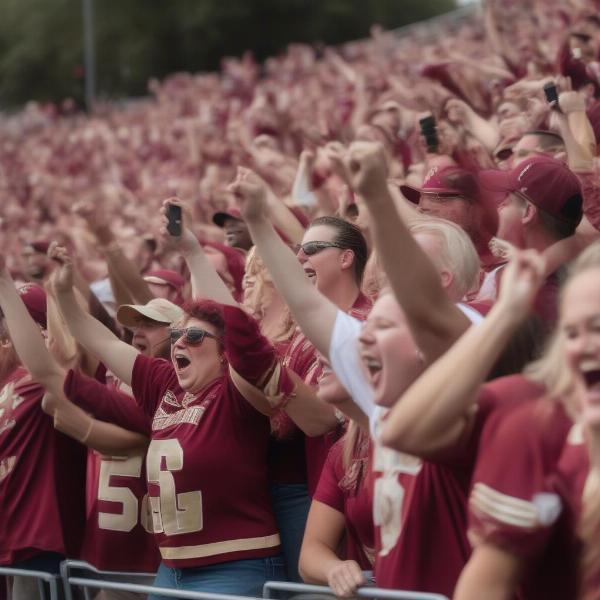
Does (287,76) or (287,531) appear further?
(287,76)

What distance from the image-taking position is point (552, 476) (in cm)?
275

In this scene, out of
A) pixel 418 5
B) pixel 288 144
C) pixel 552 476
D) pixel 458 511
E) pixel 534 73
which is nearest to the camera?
pixel 552 476

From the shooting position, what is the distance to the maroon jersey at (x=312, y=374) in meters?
4.68

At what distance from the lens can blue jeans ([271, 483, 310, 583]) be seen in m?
4.90

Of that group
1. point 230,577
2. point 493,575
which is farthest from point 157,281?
point 493,575

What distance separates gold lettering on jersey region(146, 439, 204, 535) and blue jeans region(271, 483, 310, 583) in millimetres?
347

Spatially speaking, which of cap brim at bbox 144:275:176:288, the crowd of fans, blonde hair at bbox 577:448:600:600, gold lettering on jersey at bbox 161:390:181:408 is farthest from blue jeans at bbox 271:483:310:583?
blonde hair at bbox 577:448:600:600

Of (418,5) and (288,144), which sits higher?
(418,5)

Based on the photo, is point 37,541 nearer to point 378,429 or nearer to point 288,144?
point 378,429

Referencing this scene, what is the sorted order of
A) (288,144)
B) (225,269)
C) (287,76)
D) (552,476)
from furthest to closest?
(287,76), (288,144), (225,269), (552,476)

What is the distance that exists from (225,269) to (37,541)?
5.10 feet

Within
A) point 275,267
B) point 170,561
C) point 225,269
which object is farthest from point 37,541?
point 275,267

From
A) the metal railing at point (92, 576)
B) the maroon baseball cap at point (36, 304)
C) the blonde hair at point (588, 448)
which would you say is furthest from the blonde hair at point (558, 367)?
the maroon baseball cap at point (36, 304)

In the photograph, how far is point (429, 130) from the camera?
5.55 m
